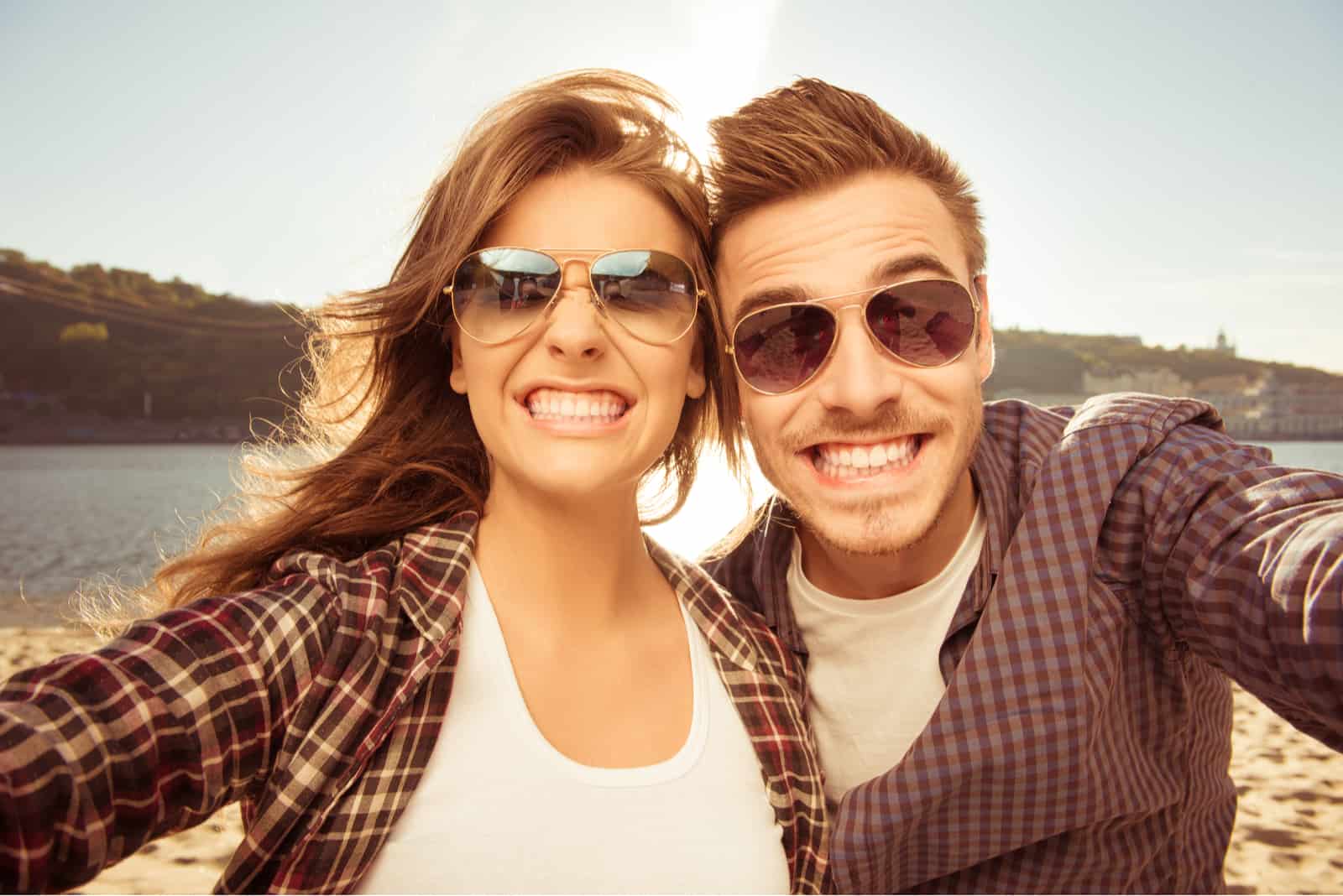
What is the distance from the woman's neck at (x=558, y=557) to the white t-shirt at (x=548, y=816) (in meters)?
0.15

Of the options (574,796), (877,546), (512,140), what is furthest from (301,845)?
(512,140)

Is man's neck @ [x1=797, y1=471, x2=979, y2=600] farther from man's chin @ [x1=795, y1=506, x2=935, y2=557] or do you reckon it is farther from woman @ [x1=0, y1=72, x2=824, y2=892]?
woman @ [x1=0, y1=72, x2=824, y2=892]

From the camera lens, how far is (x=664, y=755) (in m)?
1.99

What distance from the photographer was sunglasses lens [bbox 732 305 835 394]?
234 centimetres

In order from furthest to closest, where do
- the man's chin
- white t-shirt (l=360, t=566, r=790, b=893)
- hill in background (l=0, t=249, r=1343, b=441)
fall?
hill in background (l=0, t=249, r=1343, b=441)
the man's chin
white t-shirt (l=360, t=566, r=790, b=893)

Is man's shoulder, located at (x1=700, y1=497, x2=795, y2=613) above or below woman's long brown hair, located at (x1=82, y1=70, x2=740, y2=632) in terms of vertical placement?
below

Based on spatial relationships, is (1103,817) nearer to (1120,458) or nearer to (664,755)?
(1120,458)

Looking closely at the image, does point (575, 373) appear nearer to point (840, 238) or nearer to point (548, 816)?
point (840, 238)

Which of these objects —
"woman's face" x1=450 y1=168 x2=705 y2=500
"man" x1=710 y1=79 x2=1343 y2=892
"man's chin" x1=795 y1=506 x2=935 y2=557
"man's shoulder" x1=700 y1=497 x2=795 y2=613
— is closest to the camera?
"man" x1=710 y1=79 x2=1343 y2=892

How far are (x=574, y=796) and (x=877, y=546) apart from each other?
1073mm

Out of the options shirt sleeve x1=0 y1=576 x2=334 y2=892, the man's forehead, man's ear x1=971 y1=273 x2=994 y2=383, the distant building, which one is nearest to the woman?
shirt sleeve x1=0 y1=576 x2=334 y2=892

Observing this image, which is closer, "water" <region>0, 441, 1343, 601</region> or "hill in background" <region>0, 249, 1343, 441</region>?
"water" <region>0, 441, 1343, 601</region>

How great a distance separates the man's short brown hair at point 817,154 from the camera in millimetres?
2543

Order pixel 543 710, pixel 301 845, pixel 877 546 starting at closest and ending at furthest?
1. pixel 301 845
2. pixel 543 710
3. pixel 877 546
